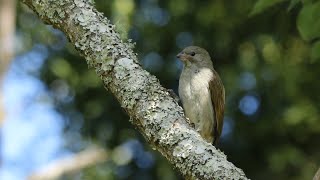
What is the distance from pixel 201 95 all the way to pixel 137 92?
2666mm

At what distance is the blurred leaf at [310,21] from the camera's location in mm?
3018

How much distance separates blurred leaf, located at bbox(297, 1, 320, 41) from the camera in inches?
119

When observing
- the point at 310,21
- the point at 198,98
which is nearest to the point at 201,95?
the point at 198,98

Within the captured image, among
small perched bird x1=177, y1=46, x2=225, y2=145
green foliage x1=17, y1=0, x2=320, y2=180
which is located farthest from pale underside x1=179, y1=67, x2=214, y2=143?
green foliage x1=17, y1=0, x2=320, y2=180

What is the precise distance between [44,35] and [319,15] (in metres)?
4.19

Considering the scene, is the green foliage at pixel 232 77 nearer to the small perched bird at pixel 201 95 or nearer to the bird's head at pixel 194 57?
the bird's head at pixel 194 57

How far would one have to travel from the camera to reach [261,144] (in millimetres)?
6871

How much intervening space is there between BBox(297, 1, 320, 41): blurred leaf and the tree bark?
81cm

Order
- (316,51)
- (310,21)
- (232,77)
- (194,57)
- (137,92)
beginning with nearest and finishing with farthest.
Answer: (137,92) → (310,21) → (316,51) → (194,57) → (232,77)

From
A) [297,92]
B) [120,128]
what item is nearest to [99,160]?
[120,128]

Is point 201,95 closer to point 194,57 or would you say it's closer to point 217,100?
point 217,100

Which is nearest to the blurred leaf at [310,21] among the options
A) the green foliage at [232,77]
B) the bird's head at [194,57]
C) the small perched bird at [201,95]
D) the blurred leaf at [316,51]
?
the blurred leaf at [316,51]

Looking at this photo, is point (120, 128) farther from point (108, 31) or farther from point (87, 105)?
point (108, 31)

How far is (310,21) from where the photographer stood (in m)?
3.04
